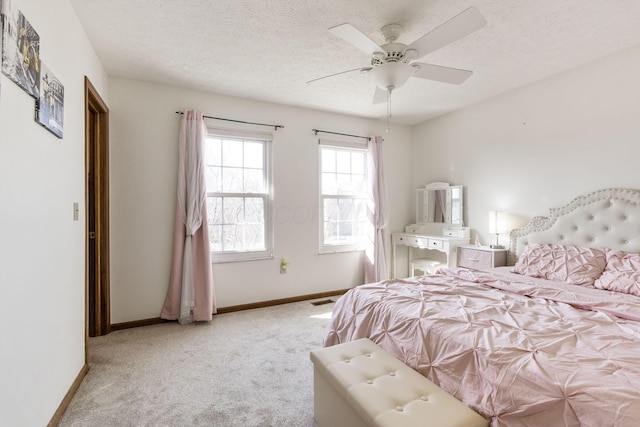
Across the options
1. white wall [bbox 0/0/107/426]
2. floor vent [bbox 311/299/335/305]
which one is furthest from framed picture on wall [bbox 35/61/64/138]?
floor vent [bbox 311/299/335/305]

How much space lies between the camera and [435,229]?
4.42 metres

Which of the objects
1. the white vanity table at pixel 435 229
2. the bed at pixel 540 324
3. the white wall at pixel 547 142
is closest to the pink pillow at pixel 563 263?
the bed at pixel 540 324

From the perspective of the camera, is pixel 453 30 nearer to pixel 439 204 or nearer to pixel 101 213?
pixel 439 204

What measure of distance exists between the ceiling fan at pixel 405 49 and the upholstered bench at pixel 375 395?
69.8 inches

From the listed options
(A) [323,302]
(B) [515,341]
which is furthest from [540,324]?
(A) [323,302]

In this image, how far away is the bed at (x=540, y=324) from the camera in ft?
3.48

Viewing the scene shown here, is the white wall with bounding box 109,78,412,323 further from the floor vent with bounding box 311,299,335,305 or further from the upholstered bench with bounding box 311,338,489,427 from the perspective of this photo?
the upholstered bench with bounding box 311,338,489,427

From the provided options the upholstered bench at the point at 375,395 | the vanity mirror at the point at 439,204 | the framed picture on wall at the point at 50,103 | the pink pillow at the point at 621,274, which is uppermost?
the framed picture on wall at the point at 50,103

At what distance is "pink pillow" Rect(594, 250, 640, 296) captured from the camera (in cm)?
210

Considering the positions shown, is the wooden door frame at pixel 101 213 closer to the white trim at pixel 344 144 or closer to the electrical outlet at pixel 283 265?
the electrical outlet at pixel 283 265

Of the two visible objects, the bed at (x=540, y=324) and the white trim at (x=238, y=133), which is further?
the white trim at (x=238, y=133)

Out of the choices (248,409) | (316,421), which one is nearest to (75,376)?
(248,409)

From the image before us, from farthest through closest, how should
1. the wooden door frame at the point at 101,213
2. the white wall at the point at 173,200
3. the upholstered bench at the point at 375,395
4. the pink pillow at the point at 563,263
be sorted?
the white wall at the point at 173,200
the wooden door frame at the point at 101,213
the pink pillow at the point at 563,263
the upholstered bench at the point at 375,395

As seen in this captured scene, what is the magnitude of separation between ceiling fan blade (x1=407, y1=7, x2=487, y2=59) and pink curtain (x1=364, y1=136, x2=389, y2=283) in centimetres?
242
